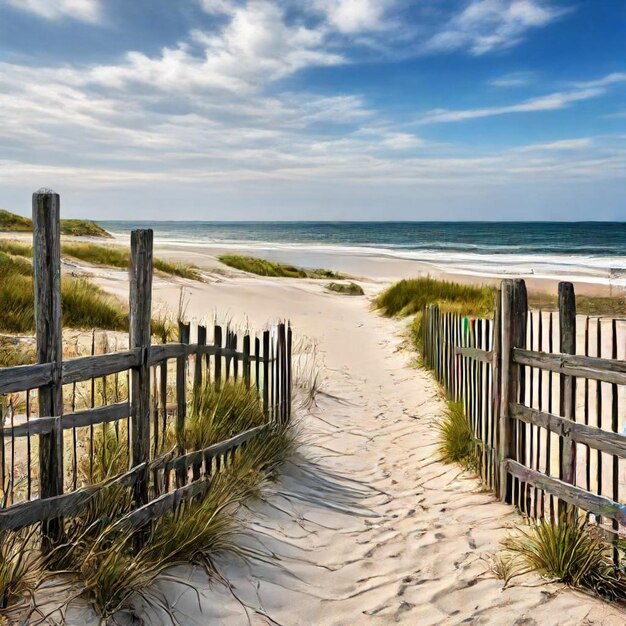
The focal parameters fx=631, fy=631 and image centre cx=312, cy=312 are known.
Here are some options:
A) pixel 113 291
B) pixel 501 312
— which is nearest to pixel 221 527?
pixel 501 312

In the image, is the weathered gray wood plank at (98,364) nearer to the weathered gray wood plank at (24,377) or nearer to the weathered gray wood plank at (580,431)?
the weathered gray wood plank at (24,377)

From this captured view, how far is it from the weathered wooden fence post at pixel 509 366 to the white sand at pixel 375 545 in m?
0.29

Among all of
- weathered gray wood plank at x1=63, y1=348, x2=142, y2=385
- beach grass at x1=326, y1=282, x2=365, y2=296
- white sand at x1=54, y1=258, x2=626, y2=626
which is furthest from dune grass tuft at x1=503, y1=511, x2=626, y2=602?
beach grass at x1=326, y1=282, x2=365, y2=296

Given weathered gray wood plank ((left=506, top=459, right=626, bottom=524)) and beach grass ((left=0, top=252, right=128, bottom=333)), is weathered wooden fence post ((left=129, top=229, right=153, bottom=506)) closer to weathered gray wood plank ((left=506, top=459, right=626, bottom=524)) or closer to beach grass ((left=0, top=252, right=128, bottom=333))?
weathered gray wood plank ((left=506, top=459, right=626, bottom=524))

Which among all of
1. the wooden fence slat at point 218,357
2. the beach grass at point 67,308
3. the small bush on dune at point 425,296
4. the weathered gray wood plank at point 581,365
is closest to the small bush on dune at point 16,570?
the wooden fence slat at point 218,357

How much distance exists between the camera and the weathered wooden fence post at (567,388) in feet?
14.4

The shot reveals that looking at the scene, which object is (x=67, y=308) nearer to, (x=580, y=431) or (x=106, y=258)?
(x=580, y=431)

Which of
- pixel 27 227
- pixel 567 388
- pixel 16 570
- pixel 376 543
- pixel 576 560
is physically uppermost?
pixel 27 227

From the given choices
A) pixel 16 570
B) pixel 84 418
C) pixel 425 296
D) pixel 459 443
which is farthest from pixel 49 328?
pixel 425 296

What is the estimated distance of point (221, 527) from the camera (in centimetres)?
413

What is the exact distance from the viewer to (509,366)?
5059 millimetres

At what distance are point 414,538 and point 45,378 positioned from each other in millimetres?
2838

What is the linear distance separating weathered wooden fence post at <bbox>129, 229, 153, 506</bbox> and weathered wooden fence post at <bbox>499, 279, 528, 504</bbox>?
277cm

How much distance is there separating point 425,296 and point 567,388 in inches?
521
